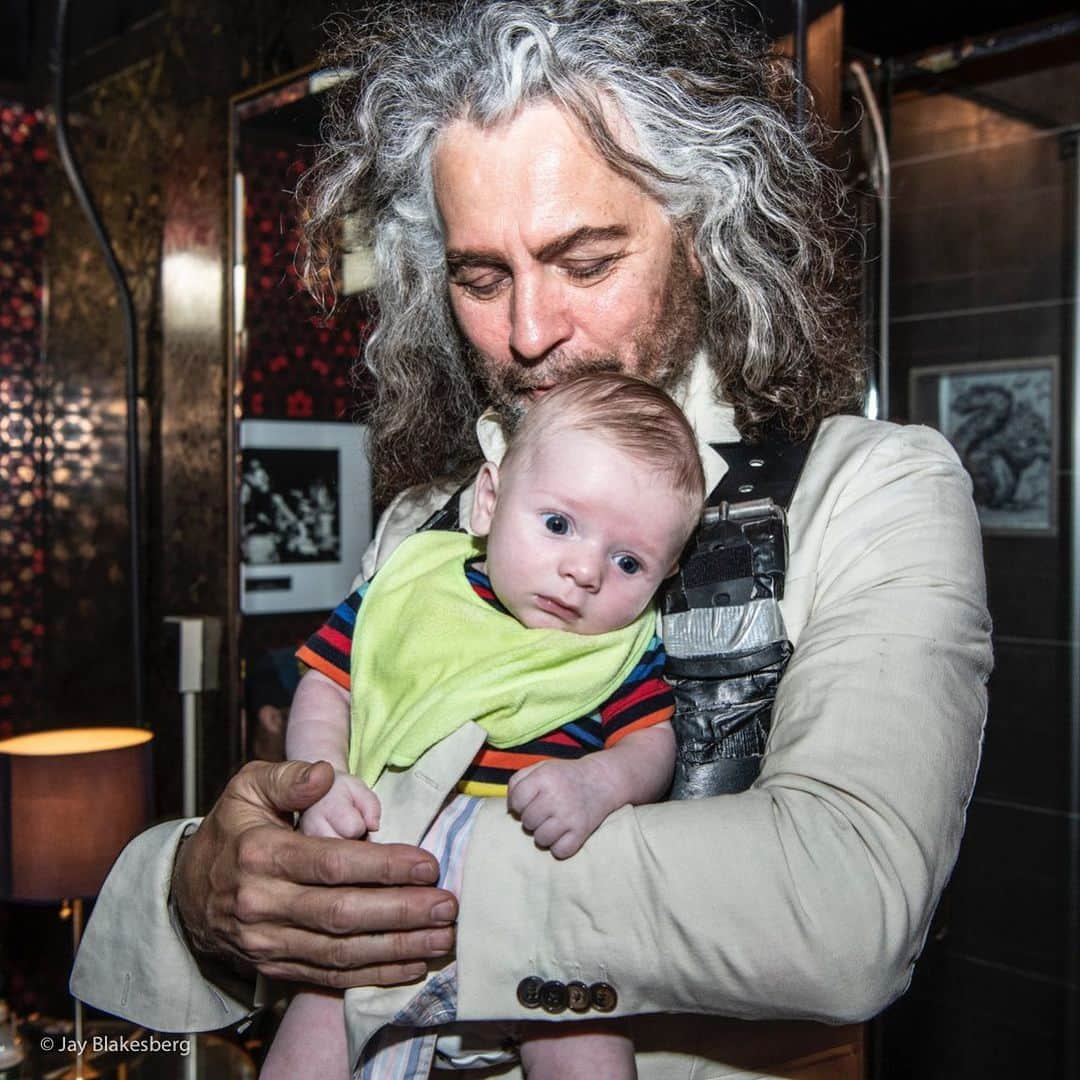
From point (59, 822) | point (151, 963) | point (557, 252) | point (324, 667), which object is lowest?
point (59, 822)

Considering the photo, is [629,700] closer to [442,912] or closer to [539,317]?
[442,912]

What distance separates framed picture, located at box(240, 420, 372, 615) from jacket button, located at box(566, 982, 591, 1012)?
221 cm

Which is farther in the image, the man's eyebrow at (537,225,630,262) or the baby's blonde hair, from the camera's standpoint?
the man's eyebrow at (537,225,630,262)

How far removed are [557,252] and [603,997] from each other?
918 millimetres

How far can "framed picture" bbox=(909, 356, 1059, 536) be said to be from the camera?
3369 mm

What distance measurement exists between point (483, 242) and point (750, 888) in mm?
924

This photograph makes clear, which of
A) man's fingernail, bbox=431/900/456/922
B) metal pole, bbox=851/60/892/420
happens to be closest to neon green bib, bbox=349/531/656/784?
man's fingernail, bbox=431/900/456/922

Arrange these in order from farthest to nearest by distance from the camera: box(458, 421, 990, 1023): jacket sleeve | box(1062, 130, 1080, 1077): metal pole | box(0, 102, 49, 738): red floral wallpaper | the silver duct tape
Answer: box(0, 102, 49, 738): red floral wallpaper → box(1062, 130, 1080, 1077): metal pole → the silver duct tape → box(458, 421, 990, 1023): jacket sleeve

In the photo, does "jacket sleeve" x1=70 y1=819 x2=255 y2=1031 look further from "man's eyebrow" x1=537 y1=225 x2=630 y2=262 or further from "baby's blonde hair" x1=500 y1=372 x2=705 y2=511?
"man's eyebrow" x1=537 y1=225 x2=630 y2=262

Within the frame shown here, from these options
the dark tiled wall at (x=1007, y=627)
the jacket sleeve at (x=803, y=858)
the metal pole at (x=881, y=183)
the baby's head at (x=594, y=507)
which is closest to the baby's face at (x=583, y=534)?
the baby's head at (x=594, y=507)

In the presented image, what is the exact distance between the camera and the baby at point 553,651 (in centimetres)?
129

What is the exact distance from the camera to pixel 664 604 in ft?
4.85

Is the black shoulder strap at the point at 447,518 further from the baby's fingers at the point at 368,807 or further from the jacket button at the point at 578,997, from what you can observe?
the jacket button at the point at 578,997

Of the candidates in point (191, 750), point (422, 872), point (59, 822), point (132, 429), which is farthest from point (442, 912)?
point (132, 429)
